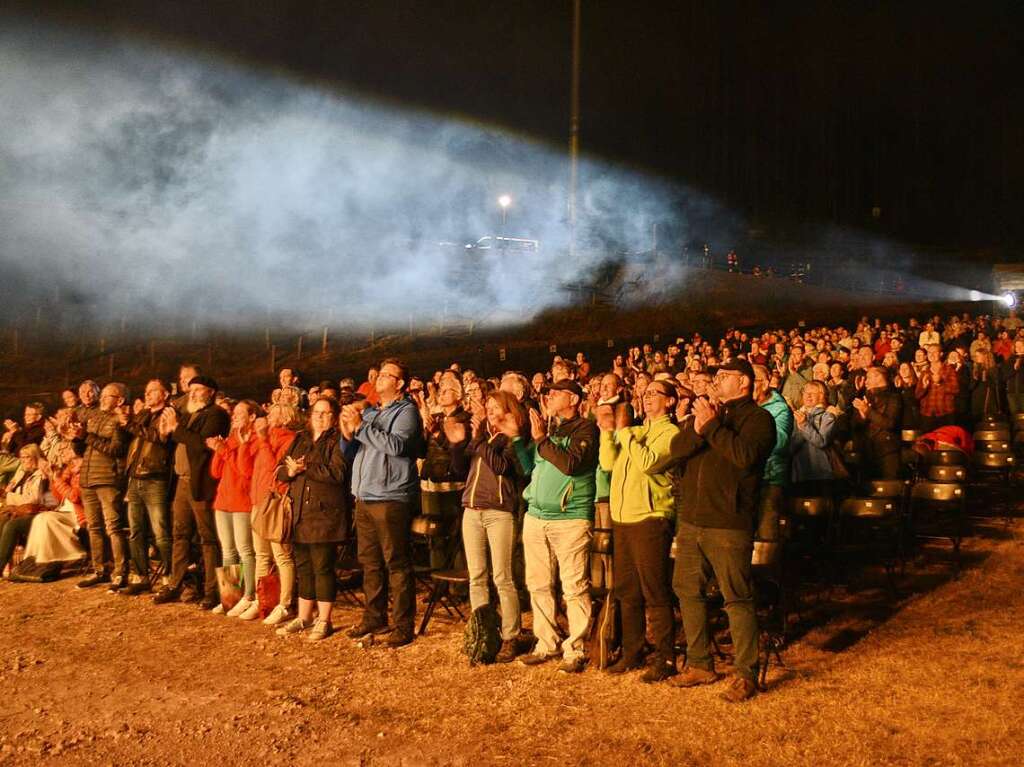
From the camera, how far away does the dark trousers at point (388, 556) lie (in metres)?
6.38

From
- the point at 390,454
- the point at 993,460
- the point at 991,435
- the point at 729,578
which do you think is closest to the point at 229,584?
the point at 390,454

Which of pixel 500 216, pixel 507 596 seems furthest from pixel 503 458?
pixel 500 216

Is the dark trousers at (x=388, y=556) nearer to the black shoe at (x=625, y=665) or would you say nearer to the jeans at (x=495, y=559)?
the jeans at (x=495, y=559)

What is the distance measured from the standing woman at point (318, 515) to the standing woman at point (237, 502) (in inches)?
27.8

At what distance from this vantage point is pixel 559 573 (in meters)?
5.90

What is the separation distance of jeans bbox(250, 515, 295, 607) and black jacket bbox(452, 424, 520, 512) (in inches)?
74.3

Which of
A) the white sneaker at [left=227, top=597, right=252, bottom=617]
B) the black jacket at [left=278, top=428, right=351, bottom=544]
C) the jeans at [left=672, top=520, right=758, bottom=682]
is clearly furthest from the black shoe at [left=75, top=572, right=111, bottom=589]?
the jeans at [left=672, top=520, right=758, bottom=682]

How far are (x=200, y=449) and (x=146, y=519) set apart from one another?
1.39 m

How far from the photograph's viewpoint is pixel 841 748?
4.25 m

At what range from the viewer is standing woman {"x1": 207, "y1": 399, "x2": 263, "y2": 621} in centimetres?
734

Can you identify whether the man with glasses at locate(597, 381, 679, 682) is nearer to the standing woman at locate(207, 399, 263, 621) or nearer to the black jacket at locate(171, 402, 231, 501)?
the standing woman at locate(207, 399, 263, 621)

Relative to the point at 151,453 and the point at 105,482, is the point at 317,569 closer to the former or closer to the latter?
the point at 151,453

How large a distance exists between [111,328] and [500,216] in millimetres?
15346

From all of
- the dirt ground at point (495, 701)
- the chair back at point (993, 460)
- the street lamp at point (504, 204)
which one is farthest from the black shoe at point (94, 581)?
the street lamp at point (504, 204)
